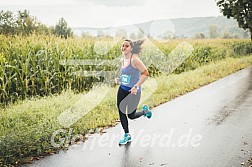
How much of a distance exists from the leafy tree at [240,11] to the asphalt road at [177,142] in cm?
2736

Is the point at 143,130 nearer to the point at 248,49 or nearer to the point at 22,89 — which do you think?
the point at 22,89

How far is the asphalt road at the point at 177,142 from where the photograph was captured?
189 inches

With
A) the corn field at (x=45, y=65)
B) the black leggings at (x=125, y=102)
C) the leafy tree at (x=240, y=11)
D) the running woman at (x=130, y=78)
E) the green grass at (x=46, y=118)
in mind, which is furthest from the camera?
the leafy tree at (x=240, y=11)

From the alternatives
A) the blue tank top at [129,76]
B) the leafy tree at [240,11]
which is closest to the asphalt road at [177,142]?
the blue tank top at [129,76]

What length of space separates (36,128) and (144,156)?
6.62 feet

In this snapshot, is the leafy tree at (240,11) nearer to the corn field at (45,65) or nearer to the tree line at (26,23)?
the tree line at (26,23)

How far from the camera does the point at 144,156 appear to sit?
5.00 m

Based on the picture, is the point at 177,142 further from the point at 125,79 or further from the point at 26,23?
the point at 26,23

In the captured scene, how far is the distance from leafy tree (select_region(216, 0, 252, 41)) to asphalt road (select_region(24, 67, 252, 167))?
89.8 ft

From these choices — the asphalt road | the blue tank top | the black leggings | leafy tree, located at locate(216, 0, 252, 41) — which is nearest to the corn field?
the asphalt road

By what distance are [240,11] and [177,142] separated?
31.9m

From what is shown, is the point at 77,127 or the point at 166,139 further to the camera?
the point at 77,127

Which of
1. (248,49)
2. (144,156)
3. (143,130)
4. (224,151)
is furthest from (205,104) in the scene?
(248,49)

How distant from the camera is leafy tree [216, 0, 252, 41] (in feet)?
111
